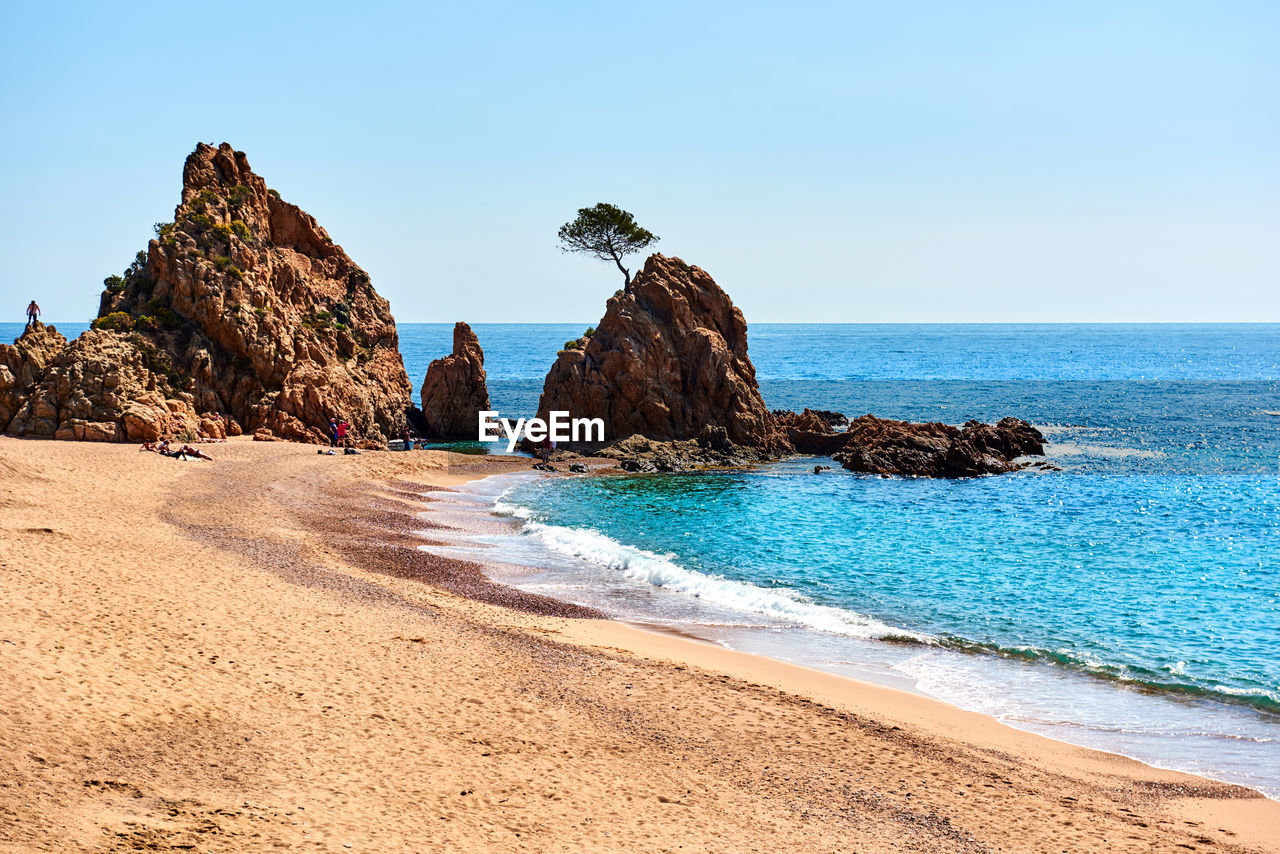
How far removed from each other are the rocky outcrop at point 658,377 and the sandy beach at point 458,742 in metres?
32.4

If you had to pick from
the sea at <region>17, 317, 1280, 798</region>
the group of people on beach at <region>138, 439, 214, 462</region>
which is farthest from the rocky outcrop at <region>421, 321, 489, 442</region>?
the group of people on beach at <region>138, 439, 214, 462</region>

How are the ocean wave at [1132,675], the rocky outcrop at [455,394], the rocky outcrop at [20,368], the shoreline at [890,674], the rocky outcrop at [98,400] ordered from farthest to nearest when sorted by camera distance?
the rocky outcrop at [455,394] < the rocky outcrop at [20,368] < the rocky outcrop at [98,400] < the ocean wave at [1132,675] < the shoreline at [890,674]

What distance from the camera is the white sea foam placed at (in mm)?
21688

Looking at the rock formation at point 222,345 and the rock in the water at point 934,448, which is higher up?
the rock formation at point 222,345

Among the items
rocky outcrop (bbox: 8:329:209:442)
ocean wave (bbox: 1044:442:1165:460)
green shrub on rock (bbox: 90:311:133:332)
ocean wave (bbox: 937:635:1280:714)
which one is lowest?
ocean wave (bbox: 937:635:1280:714)

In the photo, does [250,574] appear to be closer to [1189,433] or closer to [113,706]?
[113,706]

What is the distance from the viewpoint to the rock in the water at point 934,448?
1889 inches

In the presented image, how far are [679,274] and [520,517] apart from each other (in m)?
26.1

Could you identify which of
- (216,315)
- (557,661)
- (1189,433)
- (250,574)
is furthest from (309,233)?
(1189,433)

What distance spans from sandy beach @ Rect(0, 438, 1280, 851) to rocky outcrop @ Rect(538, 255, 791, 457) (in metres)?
32.4

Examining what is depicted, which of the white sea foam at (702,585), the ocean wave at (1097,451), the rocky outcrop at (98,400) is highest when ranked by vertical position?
the rocky outcrop at (98,400)

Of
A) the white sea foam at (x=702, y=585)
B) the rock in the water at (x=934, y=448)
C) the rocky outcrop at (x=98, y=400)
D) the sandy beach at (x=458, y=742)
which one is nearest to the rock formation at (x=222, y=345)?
the rocky outcrop at (x=98, y=400)

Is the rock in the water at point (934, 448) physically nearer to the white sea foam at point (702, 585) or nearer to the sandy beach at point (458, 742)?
the white sea foam at point (702, 585)

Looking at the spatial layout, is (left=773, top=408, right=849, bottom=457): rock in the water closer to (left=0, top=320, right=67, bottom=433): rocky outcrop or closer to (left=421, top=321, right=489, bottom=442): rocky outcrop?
(left=421, top=321, right=489, bottom=442): rocky outcrop
